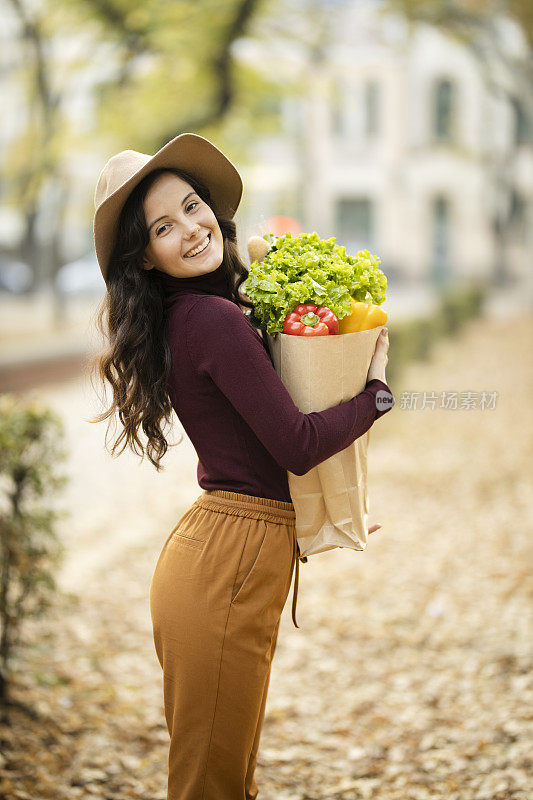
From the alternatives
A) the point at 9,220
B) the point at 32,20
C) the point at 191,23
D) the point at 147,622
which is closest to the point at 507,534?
the point at 147,622

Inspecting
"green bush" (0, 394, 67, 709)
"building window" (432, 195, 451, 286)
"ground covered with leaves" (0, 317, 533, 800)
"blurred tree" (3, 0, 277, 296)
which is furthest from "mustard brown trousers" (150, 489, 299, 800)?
"building window" (432, 195, 451, 286)

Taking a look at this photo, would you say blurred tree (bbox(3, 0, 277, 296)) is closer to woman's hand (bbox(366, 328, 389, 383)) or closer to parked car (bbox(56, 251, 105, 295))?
parked car (bbox(56, 251, 105, 295))

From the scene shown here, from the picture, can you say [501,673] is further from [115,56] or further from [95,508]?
[115,56]

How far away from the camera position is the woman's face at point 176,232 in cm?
171

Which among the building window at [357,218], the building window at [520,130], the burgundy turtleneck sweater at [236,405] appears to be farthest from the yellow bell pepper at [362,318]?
the building window at [357,218]

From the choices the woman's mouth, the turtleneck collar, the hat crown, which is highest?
the hat crown

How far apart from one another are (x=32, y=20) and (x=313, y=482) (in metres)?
12.4

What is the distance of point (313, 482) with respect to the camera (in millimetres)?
1755

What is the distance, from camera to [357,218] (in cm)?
2419

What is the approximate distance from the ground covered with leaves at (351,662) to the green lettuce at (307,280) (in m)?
0.64

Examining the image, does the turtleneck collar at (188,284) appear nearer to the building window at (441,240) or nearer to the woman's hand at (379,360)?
the woman's hand at (379,360)

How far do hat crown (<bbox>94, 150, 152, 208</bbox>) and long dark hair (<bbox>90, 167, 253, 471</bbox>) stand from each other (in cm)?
4

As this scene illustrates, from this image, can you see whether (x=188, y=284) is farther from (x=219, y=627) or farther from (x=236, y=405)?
(x=219, y=627)

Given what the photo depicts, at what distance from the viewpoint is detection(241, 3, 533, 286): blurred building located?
848 inches
